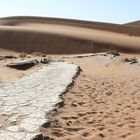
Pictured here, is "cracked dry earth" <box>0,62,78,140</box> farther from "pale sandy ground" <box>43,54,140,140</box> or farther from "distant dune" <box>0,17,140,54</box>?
"distant dune" <box>0,17,140,54</box>

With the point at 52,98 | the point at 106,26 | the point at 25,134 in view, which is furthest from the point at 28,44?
the point at 25,134

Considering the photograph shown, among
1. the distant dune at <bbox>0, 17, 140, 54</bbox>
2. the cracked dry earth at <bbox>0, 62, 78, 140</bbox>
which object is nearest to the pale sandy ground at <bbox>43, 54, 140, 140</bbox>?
the cracked dry earth at <bbox>0, 62, 78, 140</bbox>

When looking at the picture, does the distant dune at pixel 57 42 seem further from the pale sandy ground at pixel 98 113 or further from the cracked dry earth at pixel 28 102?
the cracked dry earth at pixel 28 102

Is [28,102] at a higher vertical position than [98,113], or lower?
higher

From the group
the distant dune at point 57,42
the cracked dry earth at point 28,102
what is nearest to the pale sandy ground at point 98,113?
the cracked dry earth at point 28,102

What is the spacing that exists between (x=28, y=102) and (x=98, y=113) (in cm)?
154

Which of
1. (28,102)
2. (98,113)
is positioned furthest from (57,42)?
(98,113)

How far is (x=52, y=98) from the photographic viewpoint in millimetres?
9055

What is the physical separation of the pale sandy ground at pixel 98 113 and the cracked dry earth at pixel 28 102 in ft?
0.90

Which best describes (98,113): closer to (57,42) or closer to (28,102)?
(28,102)

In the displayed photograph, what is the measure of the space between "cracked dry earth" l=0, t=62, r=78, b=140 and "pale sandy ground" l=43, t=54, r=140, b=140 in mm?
275

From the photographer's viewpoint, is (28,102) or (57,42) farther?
(57,42)

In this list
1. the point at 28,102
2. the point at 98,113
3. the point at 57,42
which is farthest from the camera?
the point at 57,42

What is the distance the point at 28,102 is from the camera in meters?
8.54
